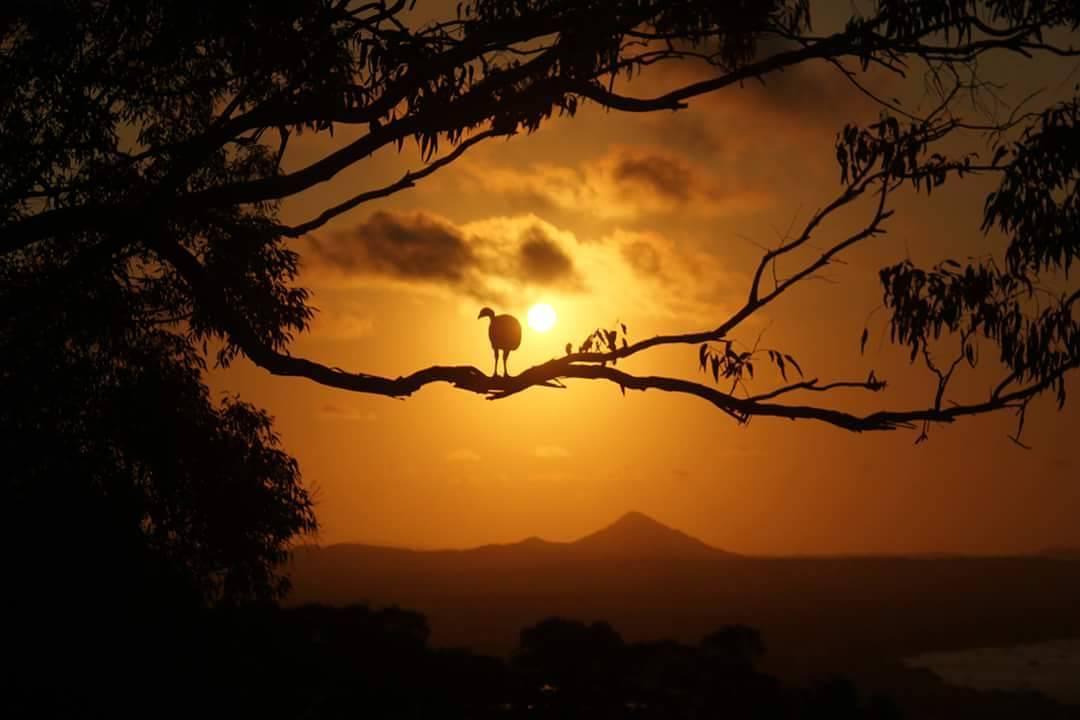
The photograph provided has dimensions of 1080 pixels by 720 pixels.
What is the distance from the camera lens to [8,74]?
8.72 metres

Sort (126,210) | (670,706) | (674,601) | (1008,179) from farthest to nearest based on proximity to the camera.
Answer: (674,601) → (670,706) → (1008,179) → (126,210)

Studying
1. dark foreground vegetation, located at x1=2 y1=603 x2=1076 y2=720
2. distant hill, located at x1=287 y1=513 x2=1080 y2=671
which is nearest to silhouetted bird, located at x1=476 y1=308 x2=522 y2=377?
dark foreground vegetation, located at x1=2 y1=603 x2=1076 y2=720

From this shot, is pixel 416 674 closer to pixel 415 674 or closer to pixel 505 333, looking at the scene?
pixel 415 674

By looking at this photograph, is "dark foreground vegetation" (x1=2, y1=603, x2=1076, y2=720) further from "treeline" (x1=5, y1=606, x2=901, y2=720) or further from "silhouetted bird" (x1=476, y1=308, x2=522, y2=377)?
"silhouetted bird" (x1=476, y1=308, x2=522, y2=377)

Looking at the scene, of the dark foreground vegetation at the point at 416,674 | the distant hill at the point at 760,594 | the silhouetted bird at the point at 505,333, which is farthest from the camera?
the distant hill at the point at 760,594

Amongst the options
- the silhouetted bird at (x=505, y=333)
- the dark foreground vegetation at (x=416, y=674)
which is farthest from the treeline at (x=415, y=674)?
the silhouetted bird at (x=505, y=333)

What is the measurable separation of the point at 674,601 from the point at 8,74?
148ft

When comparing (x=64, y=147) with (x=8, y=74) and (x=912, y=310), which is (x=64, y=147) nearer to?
(x=8, y=74)

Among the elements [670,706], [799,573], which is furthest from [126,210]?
[799,573]

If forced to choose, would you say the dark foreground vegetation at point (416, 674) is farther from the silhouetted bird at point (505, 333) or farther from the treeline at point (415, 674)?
the silhouetted bird at point (505, 333)

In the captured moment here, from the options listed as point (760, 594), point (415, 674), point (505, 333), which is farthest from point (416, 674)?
point (760, 594)

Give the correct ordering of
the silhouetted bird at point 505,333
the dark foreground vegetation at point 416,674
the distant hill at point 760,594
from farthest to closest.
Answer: the distant hill at point 760,594 → the dark foreground vegetation at point 416,674 → the silhouetted bird at point 505,333

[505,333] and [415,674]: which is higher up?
[505,333]

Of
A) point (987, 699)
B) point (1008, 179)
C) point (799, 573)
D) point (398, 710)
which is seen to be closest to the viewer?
point (1008, 179)
